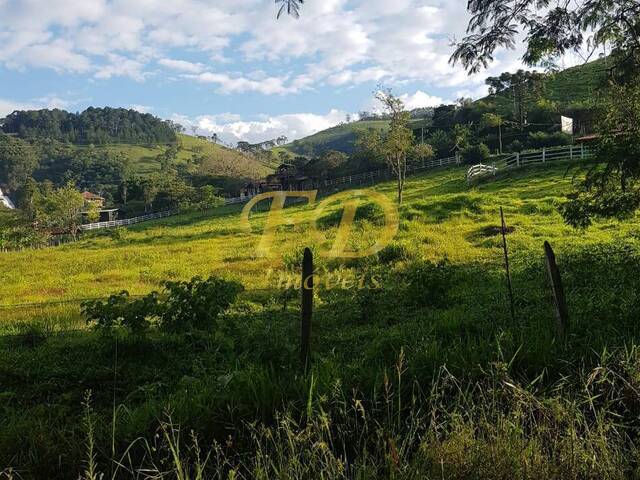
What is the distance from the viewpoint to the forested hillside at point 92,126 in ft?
557

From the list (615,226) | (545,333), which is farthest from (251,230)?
(545,333)

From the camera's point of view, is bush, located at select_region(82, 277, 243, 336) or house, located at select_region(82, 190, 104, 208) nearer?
bush, located at select_region(82, 277, 243, 336)

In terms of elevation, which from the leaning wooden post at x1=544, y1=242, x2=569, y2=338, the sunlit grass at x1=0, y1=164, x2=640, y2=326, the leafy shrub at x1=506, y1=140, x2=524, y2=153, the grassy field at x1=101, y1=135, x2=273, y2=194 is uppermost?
the grassy field at x1=101, y1=135, x2=273, y2=194

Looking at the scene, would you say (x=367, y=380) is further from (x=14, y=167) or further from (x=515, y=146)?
(x=14, y=167)

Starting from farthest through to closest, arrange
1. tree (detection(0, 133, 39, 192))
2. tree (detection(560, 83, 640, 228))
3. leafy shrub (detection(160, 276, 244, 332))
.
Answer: tree (detection(0, 133, 39, 192)) → tree (detection(560, 83, 640, 228)) → leafy shrub (detection(160, 276, 244, 332))

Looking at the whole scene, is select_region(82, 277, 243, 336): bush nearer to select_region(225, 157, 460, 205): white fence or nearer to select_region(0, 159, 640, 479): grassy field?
select_region(0, 159, 640, 479): grassy field

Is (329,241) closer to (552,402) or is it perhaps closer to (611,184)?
(611,184)

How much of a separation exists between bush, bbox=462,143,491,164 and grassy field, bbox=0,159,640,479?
30306 mm

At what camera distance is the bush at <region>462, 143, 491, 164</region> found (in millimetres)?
42375

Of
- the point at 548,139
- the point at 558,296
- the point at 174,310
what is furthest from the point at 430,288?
the point at 548,139

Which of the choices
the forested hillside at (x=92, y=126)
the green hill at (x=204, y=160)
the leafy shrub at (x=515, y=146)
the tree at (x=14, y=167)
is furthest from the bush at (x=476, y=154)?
the forested hillside at (x=92, y=126)

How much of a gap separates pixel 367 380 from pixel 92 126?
19574cm

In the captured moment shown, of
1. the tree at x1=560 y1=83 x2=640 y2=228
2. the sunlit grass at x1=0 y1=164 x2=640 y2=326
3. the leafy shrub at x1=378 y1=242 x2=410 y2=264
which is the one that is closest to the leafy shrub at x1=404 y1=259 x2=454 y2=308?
the tree at x1=560 y1=83 x2=640 y2=228

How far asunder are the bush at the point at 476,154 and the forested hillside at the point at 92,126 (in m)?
147
